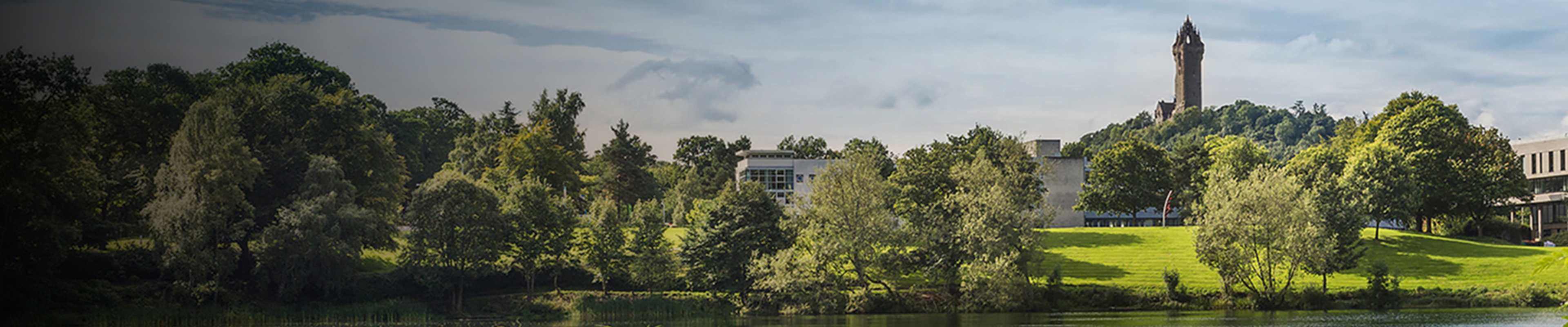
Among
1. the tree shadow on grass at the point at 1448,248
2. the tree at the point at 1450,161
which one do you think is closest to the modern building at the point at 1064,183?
the tree at the point at 1450,161

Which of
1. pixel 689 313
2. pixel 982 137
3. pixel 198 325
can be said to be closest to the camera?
pixel 198 325

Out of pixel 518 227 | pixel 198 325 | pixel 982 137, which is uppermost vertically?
pixel 982 137

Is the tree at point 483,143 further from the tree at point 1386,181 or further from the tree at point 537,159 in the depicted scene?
the tree at point 1386,181

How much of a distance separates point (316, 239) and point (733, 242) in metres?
18.7

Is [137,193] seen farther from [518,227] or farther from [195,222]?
[518,227]

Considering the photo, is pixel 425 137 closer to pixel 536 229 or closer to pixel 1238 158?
pixel 536 229

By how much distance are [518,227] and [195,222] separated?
46.5 ft

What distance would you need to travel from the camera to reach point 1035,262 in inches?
2354

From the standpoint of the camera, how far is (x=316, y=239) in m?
53.7

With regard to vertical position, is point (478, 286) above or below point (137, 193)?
below

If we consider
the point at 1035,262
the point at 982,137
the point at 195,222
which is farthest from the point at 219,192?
the point at 982,137

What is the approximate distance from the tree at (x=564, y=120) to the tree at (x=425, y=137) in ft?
44.7

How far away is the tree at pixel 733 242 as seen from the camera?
5741cm

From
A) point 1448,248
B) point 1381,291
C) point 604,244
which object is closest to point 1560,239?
point 1448,248
